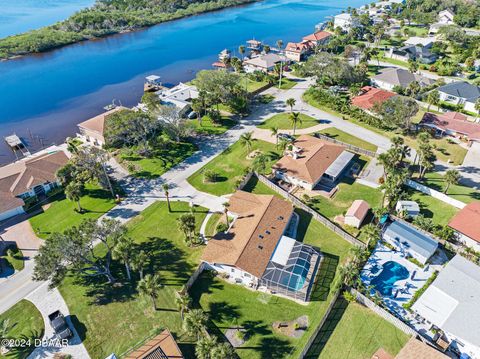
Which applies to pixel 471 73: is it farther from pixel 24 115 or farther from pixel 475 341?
pixel 24 115

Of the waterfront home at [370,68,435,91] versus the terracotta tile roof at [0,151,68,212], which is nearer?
the terracotta tile roof at [0,151,68,212]

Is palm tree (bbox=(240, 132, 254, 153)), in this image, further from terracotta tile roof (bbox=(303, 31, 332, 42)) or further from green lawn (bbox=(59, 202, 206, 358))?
terracotta tile roof (bbox=(303, 31, 332, 42))

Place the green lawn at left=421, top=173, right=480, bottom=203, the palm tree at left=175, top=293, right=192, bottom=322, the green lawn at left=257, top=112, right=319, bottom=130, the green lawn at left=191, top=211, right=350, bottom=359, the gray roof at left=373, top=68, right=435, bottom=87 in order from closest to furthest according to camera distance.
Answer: the green lawn at left=191, top=211, right=350, bottom=359, the palm tree at left=175, top=293, right=192, bottom=322, the green lawn at left=421, top=173, right=480, bottom=203, the green lawn at left=257, top=112, right=319, bottom=130, the gray roof at left=373, top=68, right=435, bottom=87

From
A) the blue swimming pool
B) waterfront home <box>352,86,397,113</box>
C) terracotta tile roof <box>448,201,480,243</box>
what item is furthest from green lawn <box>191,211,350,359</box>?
waterfront home <box>352,86,397,113</box>

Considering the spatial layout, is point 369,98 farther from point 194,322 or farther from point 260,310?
point 194,322

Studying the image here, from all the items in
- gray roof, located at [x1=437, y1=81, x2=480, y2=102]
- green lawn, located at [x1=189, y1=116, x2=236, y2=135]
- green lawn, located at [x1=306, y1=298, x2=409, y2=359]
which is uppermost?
gray roof, located at [x1=437, y1=81, x2=480, y2=102]

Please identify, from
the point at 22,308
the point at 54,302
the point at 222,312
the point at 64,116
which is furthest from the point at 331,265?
the point at 64,116

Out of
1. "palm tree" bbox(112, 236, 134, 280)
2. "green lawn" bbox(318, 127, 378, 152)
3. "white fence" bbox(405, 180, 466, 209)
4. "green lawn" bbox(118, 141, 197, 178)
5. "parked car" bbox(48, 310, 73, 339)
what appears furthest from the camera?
"green lawn" bbox(318, 127, 378, 152)
